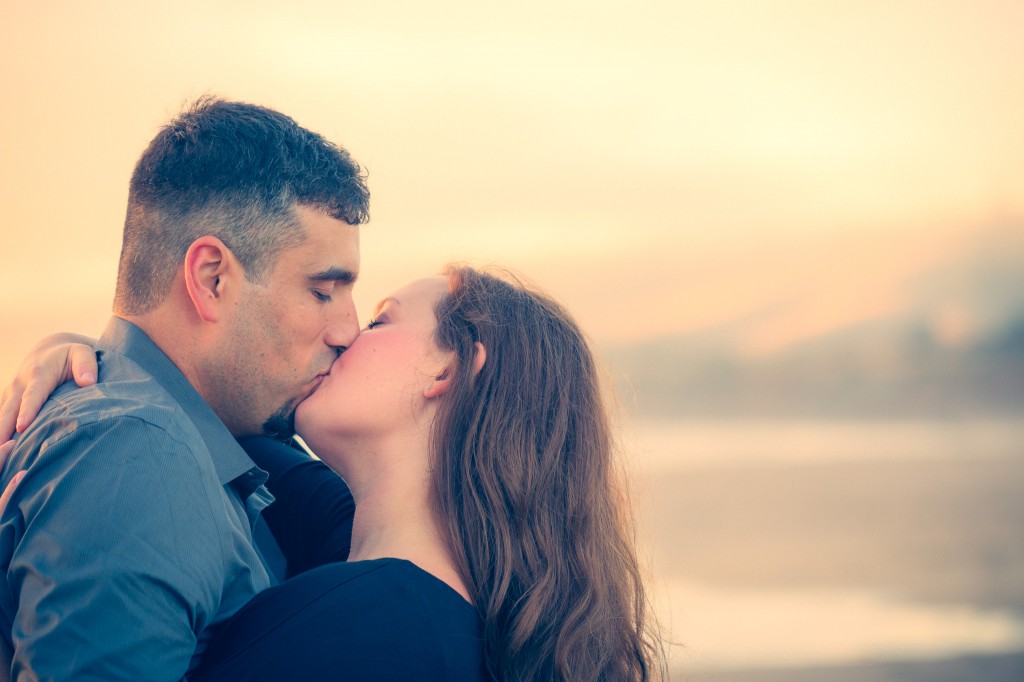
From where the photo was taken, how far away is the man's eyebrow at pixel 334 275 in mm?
2322

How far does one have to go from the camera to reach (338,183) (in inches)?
94.1

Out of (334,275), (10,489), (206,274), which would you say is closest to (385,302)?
(334,275)

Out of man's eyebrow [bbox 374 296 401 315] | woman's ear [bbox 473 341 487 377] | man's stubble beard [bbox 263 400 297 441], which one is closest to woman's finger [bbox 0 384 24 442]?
man's stubble beard [bbox 263 400 297 441]

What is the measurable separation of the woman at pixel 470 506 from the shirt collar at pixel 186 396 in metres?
0.25

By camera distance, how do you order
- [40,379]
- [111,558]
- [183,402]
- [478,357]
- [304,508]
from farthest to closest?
[304,508]
[478,357]
[183,402]
[40,379]
[111,558]

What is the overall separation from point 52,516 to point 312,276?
0.87m

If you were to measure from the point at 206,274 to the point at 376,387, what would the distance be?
47cm

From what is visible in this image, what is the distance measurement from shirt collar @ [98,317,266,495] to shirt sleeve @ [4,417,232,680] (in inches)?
15.2

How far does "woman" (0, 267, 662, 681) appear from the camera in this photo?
1.88 metres

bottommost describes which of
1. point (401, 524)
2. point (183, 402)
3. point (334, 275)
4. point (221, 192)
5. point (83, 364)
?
point (401, 524)

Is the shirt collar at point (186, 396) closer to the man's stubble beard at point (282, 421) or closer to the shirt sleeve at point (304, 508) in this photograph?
the man's stubble beard at point (282, 421)

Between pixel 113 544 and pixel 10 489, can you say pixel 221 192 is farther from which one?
pixel 113 544

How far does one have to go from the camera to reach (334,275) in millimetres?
2348

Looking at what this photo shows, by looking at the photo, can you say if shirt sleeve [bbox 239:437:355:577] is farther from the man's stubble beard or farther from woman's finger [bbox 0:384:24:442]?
woman's finger [bbox 0:384:24:442]
